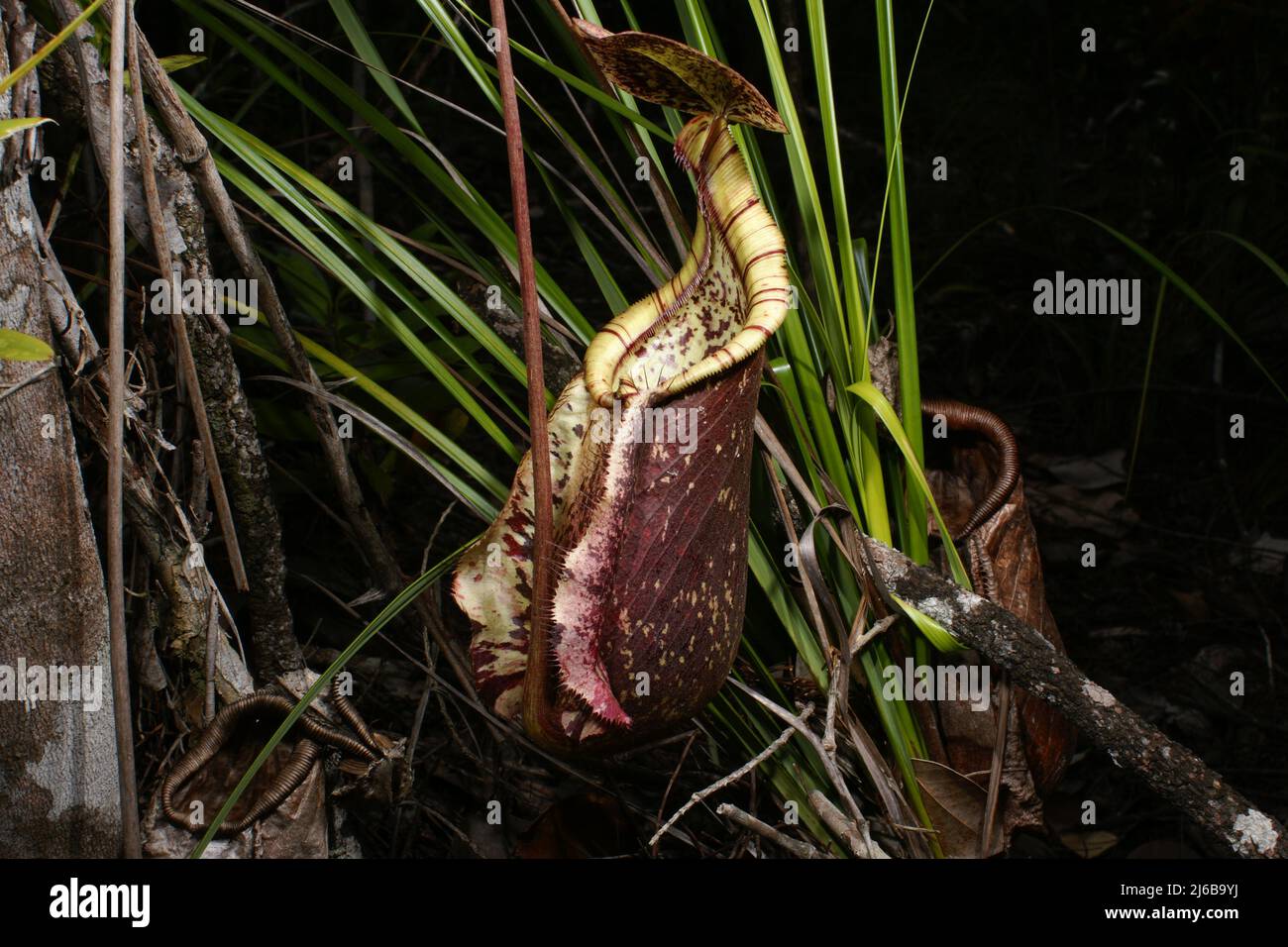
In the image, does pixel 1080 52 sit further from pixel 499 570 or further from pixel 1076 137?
pixel 499 570

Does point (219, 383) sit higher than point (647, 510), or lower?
higher

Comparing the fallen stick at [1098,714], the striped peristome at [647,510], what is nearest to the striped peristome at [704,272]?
the striped peristome at [647,510]

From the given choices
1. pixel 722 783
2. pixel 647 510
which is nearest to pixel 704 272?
pixel 647 510

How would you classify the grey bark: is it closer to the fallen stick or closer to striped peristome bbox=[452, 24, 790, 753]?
striped peristome bbox=[452, 24, 790, 753]

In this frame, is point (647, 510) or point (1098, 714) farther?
point (1098, 714)

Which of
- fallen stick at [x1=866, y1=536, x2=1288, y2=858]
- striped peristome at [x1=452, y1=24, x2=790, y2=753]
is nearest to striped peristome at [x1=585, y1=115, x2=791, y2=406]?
striped peristome at [x1=452, y1=24, x2=790, y2=753]

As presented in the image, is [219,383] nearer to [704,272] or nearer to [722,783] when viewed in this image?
[704,272]

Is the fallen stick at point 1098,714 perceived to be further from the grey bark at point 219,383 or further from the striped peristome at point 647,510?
the grey bark at point 219,383

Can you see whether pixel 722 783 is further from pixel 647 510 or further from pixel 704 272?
pixel 704 272

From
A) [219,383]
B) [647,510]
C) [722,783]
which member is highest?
[219,383]

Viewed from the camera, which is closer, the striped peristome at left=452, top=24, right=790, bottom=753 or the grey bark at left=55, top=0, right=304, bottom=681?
the striped peristome at left=452, top=24, right=790, bottom=753

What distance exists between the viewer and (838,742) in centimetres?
125

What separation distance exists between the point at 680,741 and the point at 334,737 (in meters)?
0.52
